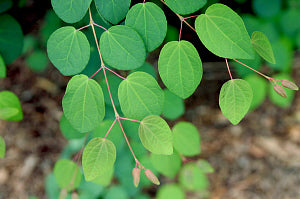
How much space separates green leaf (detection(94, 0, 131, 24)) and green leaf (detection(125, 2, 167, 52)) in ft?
0.07

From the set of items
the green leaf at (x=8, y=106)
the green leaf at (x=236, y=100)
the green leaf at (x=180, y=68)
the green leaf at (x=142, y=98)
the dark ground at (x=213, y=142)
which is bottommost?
the dark ground at (x=213, y=142)

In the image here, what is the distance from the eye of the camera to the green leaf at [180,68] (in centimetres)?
76

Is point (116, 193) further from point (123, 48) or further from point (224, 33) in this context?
point (224, 33)

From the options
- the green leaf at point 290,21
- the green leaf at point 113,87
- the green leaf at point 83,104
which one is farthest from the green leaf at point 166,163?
the green leaf at point 290,21

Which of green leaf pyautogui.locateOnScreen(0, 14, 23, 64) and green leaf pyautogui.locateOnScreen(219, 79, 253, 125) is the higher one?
green leaf pyautogui.locateOnScreen(219, 79, 253, 125)

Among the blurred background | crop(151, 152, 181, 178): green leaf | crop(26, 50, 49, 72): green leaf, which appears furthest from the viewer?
the blurred background

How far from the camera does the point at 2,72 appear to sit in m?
0.90

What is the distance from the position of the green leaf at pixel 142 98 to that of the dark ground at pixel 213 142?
129 centimetres

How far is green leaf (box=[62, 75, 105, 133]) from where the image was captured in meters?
0.79

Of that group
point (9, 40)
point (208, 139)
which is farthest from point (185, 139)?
point (208, 139)

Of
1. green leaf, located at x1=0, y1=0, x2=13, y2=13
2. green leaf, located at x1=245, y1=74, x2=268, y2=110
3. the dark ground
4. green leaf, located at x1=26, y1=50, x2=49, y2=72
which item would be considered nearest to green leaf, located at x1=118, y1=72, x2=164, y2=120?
green leaf, located at x1=0, y1=0, x2=13, y2=13

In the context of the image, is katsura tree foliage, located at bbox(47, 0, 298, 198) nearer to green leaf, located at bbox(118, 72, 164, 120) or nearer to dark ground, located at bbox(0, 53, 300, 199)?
green leaf, located at bbox(118, 72, 164, 120)

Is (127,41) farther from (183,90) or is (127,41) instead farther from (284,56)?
(284,56)

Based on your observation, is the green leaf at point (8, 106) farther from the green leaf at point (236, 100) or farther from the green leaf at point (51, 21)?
the green leaf at point (236, 100)
